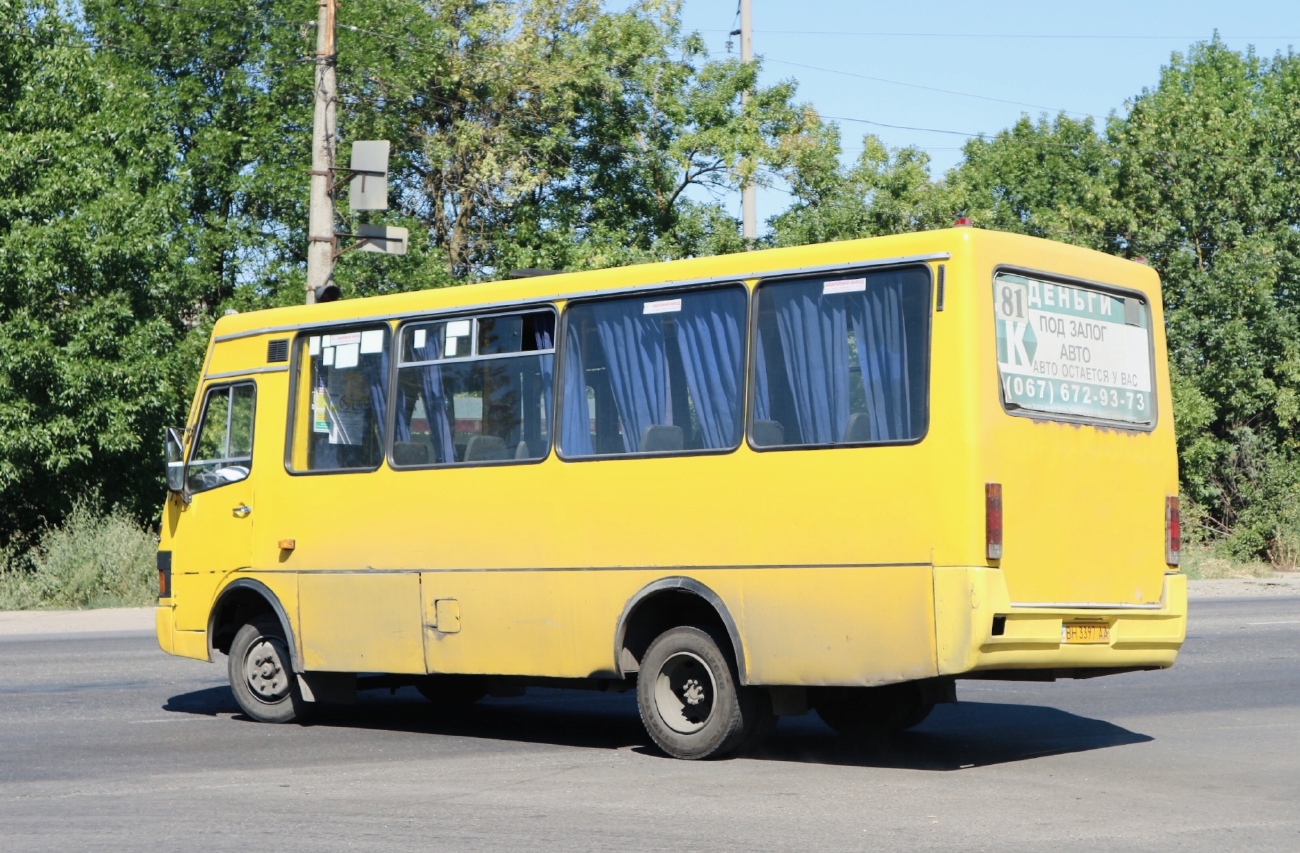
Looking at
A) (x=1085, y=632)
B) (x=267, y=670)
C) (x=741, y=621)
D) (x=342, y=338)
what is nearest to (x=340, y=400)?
(x=342, y=338)

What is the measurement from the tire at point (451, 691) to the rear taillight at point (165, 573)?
2029mm

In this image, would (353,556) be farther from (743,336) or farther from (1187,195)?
(1187,195)

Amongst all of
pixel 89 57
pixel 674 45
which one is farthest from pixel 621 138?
pixel 89 57

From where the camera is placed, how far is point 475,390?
11.3 m

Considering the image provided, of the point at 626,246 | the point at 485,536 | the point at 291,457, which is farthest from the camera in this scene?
the point at 626,246

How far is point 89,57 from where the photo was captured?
3206cm

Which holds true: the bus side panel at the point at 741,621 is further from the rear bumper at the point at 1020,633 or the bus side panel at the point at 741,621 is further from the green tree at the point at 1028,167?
the green tree at the point at 1028,167

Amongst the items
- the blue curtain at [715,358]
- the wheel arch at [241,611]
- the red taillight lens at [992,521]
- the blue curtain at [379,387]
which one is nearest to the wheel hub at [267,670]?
the wheel arch at [241,611]

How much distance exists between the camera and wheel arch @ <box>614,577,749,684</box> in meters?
10.0

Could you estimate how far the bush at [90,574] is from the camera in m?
26.1

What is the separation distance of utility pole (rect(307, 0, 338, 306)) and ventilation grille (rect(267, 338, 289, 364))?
1010 centimetres

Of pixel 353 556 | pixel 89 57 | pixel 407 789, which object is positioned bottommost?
pixel 407 789

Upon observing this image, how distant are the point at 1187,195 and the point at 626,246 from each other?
15341 millimetres

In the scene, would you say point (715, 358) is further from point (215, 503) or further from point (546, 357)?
point (215, 503)
